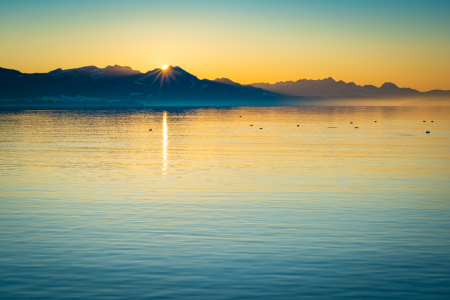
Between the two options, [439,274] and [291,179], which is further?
[291,179]

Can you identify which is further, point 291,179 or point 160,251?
point 291,179

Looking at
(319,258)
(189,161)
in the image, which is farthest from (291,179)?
(319,258)

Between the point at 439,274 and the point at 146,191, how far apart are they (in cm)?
2012

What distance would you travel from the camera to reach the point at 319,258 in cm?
1706

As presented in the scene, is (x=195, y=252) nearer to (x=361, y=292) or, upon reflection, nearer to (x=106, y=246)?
(x=106, y=246)

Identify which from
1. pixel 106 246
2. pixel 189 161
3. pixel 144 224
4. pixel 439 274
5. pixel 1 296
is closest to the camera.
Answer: pixel 1 296

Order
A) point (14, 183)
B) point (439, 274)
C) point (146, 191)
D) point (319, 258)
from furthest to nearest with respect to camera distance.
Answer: point (14, 183)
point (146, 191)
point (319, 258)
point (439, 274)

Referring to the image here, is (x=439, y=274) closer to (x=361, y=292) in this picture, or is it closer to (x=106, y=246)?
(x=361, y=292)

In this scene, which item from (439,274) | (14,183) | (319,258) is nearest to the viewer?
(439,274)

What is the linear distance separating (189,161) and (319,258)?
33273mm

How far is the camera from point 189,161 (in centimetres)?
4944

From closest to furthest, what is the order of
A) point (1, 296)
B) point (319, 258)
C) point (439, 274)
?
point (1, 296) → point (439, 274) → point (319, 258)

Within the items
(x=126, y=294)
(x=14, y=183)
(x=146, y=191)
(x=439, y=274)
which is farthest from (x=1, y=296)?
(x=14, y=183)

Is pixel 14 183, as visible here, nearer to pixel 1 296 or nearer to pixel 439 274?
pixel 1 296
